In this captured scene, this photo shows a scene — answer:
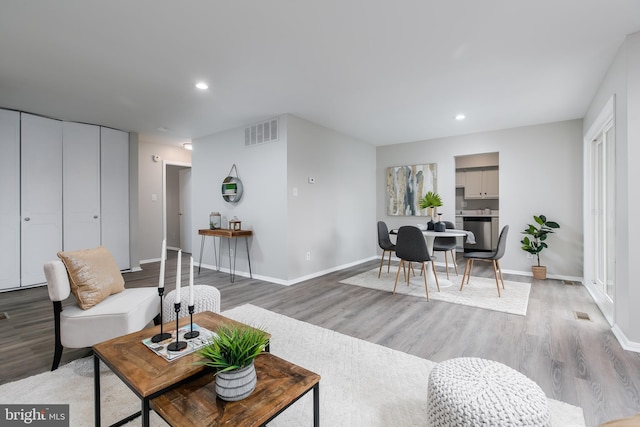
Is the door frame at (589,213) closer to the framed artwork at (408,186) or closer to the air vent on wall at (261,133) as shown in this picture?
the framed artwork at (408,186)

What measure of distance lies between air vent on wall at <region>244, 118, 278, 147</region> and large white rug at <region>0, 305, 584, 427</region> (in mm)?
2979

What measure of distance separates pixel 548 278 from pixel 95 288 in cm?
576

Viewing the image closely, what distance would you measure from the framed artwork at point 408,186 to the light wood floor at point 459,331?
95.5 inches

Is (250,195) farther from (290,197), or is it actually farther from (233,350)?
(233,350)

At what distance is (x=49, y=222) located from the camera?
435cm

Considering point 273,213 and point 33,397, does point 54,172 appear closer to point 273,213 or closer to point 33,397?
point 273,213

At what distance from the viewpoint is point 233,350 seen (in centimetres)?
109

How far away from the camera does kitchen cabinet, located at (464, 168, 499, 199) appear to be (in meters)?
7.01

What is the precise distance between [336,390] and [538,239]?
453 centimetres

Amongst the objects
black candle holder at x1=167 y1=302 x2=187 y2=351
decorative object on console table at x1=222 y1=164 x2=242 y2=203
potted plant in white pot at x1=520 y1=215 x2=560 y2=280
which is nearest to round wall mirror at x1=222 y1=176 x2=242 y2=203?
decorative object on console table at x1=222 y1=164 x2=242 y2=203

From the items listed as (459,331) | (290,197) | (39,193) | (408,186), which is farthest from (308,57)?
(39,193)

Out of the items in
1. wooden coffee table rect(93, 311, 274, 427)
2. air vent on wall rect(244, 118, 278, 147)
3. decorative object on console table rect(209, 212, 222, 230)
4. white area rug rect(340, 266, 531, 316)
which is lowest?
white area rug rect(340, 266, 531, 316)

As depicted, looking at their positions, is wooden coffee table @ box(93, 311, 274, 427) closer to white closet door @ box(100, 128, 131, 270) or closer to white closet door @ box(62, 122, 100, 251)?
white closet door @ box(62, 122, 100, 251)

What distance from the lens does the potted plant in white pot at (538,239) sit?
4.51 metres
